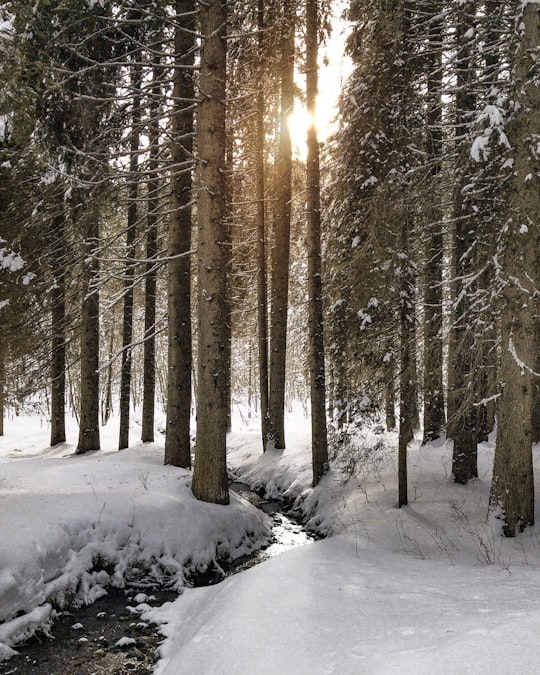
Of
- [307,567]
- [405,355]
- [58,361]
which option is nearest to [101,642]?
[307,567]

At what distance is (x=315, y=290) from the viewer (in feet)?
36.6

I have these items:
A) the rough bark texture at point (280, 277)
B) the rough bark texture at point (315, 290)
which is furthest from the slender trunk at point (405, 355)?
the rough bark texture at point (280, 277)

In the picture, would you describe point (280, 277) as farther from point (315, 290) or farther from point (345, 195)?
point (345, 195)

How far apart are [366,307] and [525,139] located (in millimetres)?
4104

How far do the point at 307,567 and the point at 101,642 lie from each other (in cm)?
251

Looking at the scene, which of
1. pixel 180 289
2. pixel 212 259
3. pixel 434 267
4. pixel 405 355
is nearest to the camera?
pixel 212 259

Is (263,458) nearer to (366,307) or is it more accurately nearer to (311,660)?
(366,307)

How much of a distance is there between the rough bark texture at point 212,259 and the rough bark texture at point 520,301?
460 centimetres

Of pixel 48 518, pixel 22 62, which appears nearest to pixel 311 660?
pixel 48 518

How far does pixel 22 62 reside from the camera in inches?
303

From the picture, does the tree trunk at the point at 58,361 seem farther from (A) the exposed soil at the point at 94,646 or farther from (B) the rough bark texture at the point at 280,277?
(A) the exposed soil at the point at 94,646

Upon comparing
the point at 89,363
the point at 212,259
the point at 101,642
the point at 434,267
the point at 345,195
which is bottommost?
the point at 101,642

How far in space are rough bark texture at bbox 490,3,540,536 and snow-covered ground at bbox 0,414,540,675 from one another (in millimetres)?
696

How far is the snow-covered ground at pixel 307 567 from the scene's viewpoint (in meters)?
3.80
